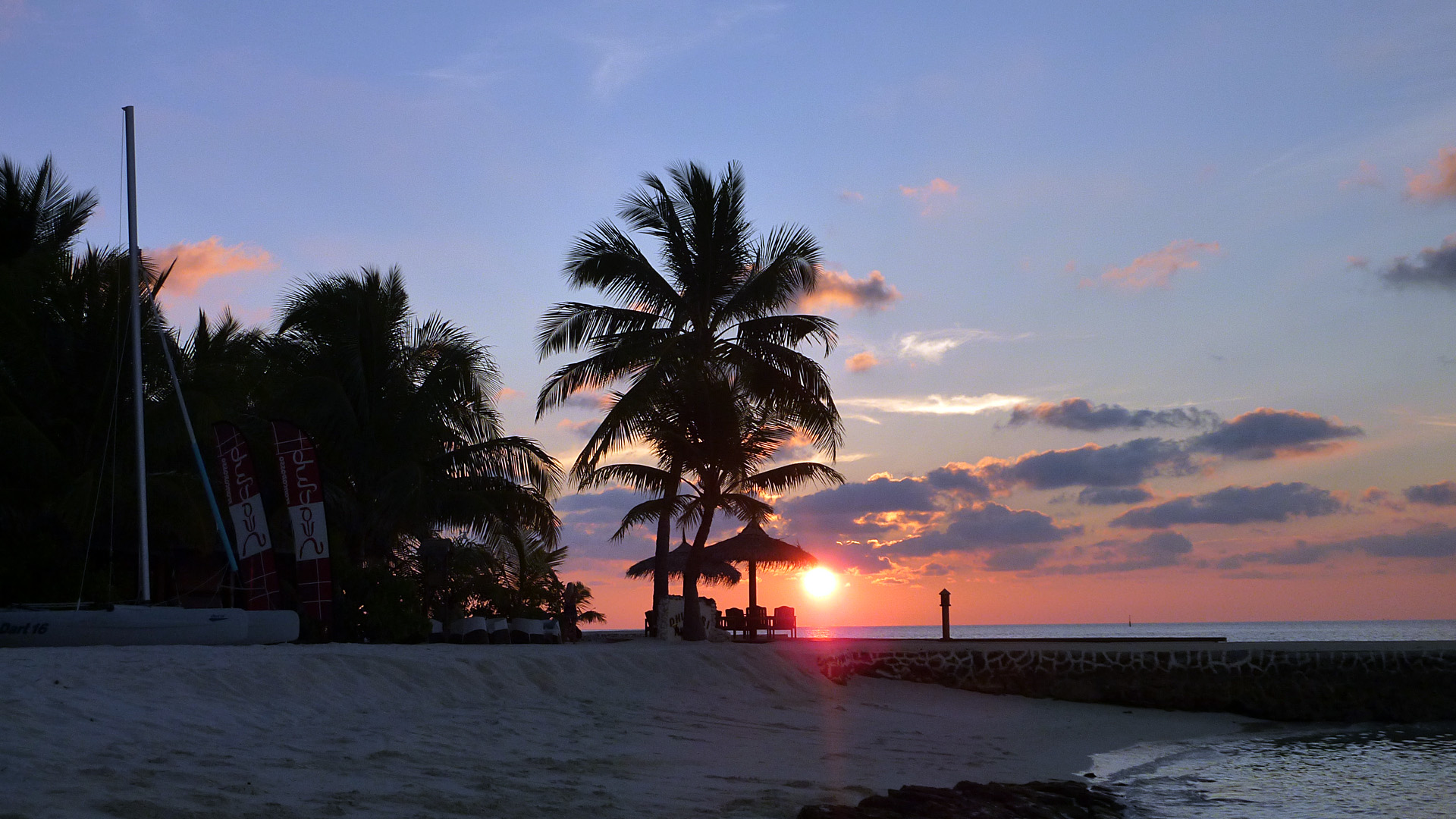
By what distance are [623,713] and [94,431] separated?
13800 millimetres

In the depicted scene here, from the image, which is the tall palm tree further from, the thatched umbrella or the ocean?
the ocean

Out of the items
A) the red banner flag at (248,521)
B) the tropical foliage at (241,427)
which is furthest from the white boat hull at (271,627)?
the tropical foliage at (241,427)

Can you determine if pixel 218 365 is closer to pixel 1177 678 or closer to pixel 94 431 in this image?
pixel 94 431

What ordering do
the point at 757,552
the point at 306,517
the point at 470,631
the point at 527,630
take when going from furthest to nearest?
1. the point at 757,552
2. the point at 527,630
3. the point at 470,631
4. the point at 306,517

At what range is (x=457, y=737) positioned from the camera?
859cm

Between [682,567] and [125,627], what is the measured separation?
549 inches

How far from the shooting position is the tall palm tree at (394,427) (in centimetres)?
2175

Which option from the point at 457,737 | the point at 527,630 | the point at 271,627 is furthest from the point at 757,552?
the point at 457,737

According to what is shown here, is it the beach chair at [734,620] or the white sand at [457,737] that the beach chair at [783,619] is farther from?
the white sand at [457,737]

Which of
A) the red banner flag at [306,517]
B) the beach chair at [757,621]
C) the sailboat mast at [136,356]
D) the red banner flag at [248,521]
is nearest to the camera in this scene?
the sailboat mast at [136,356]

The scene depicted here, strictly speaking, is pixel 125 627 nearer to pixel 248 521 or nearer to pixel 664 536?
pixel 248 521

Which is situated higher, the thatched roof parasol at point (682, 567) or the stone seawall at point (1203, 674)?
the thatched roof parasol at point (682, 567)

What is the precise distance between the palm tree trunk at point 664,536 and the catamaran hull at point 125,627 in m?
9.23

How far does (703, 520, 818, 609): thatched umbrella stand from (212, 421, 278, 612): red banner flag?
10299 millimetres
